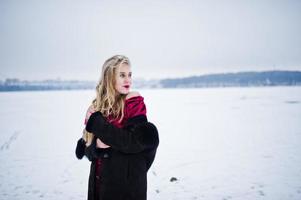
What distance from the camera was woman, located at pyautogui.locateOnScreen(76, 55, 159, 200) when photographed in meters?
1.62

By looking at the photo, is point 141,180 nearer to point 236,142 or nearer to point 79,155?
point 79,155

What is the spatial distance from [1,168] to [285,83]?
9907cm

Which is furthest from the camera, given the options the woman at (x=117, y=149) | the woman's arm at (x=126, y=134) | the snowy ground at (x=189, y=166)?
the snowy ground at (x=189, y=166)

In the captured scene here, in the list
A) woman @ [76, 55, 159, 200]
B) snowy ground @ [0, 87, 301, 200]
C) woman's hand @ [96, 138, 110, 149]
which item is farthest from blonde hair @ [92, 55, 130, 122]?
snowy ground @ [0, 87, 301, 200]

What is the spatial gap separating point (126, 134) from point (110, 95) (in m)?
0.30

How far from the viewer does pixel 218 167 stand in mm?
5836

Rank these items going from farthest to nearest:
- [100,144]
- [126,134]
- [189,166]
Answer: [189,166] → [100,144] → [126,134]

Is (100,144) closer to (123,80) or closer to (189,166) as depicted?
(123,80)

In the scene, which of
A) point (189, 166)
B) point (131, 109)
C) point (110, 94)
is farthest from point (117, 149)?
point (189, 166)

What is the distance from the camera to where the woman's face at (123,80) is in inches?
67.5

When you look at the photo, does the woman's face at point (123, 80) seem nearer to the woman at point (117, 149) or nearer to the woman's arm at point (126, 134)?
the woman at point (117, 149)

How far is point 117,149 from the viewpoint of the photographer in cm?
158

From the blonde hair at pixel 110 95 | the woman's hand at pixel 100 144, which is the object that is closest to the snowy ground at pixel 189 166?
the woman's hand at pixel 100 144

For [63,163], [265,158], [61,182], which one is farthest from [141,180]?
[265,158]
